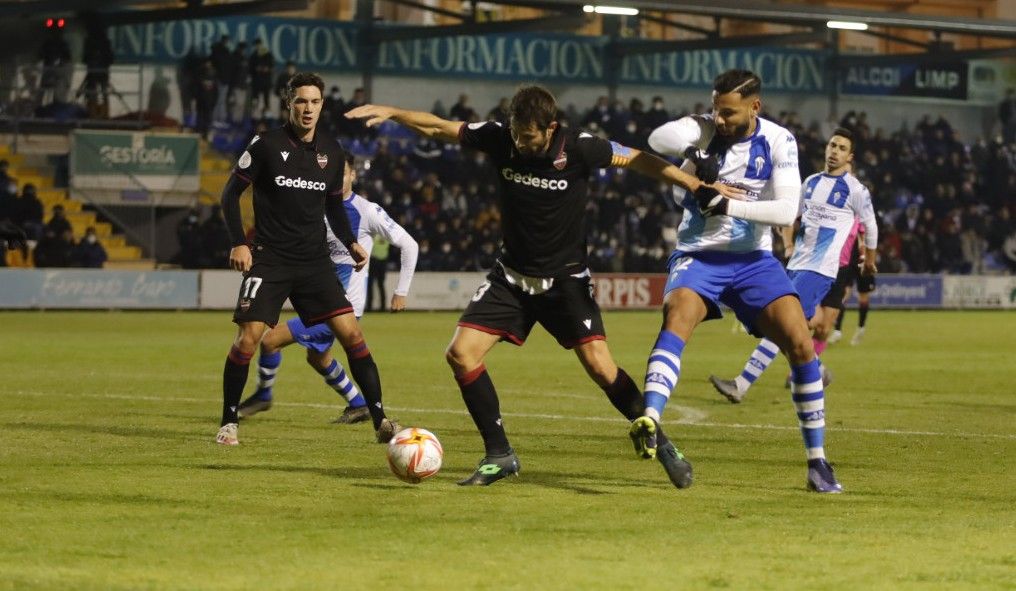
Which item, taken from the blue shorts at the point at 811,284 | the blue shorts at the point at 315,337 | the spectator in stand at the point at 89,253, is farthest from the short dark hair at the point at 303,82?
the spectator in stand at the point at 89,253

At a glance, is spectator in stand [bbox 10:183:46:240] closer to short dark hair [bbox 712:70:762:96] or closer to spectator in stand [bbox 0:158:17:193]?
spectator in stand [bbox 0:158:17:193]

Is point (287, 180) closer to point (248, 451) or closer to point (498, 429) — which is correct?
point (248, 451)

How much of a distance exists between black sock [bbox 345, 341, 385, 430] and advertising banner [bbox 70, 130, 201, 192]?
24897 mm

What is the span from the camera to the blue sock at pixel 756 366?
49.6ft

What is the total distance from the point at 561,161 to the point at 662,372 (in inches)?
48.5

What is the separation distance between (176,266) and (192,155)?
2.98 m

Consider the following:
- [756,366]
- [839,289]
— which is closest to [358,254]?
[756,366]

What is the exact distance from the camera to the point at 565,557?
6.70 meters

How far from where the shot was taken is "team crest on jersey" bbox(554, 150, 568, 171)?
8828 mm

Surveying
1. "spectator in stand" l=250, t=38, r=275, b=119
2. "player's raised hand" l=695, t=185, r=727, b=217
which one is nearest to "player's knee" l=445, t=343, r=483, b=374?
"player's raised hand" l=695, t=185, r=727, b=217

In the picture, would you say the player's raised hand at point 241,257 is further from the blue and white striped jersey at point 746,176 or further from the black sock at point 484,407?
the blue and white striped jersey at point 746,176

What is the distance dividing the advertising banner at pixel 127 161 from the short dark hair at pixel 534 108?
27806 millimetres

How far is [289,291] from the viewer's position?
11227 mm

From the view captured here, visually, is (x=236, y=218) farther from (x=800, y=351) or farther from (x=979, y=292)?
(x=979, y=292)
